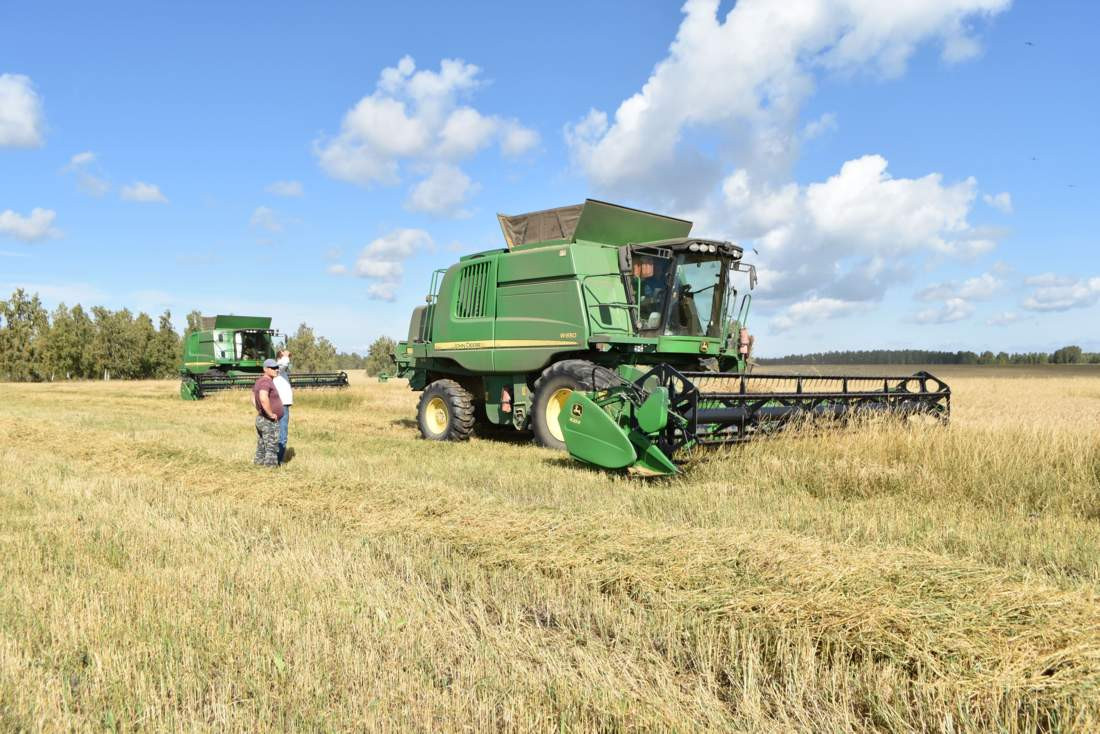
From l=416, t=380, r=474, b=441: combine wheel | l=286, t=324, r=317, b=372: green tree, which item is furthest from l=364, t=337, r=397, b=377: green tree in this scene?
l=416, t=380, r=474, b=441: combine wheel

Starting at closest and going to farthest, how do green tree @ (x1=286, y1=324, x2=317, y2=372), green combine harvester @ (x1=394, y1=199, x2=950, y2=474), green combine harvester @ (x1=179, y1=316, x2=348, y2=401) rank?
1. green combine harvester @ (x1=394, y1=199, x2=950, y2=474)
2. green combine harvester @ (x1=179, y1=316, x2=348, y2=401)
3. green tree @ (x1=286, y1=324, x2=317, y2=372)

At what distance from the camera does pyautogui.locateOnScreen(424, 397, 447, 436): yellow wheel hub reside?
35.9 ft

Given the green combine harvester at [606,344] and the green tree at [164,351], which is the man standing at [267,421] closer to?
the green combine harvester at [606,344]

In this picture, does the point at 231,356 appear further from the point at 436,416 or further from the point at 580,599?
the point at 580,599

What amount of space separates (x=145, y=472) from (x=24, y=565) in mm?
3662

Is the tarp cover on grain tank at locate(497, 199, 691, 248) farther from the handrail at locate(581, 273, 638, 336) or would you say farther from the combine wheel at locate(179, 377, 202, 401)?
the combine wheel at locate(179, 377, 202, 401)

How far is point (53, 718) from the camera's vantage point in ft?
7.61

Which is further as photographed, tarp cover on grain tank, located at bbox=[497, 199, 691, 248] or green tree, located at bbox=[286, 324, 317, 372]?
green tree, located at bbox=[286, 324, 317, 372]

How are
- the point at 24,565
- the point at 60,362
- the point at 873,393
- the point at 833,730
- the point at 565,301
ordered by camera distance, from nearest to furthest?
1. the point at 833,730
2. the point at 24,565
3. the point at 873,393
4. the point at 565,301
5. the point at 60,362

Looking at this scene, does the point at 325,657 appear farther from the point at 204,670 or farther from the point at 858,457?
the point at 858,457

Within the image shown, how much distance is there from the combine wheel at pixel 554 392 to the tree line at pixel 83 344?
3998 cm

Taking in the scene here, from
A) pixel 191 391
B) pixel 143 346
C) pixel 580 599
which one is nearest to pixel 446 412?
pixel 580 599

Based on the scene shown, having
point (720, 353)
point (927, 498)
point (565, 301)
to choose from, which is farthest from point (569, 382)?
point (927, 498)

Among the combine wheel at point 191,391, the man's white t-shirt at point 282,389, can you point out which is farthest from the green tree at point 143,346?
the man's white t-shirt at point 282,389
